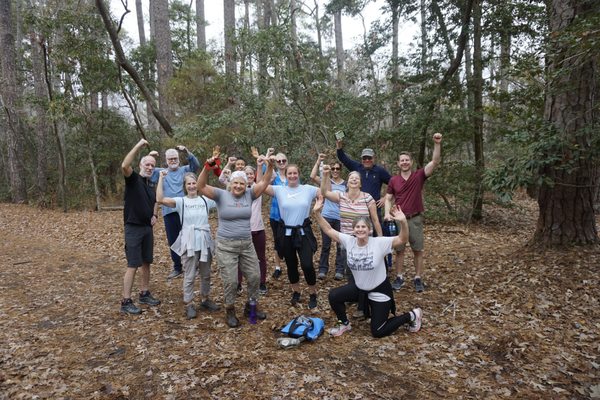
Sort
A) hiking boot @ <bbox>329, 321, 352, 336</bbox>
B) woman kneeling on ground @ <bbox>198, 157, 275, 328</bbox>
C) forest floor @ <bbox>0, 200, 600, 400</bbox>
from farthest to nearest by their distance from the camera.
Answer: woman kneeling on ground @ <bbox>198, 157, 275, 328</bbox>, hiking boot @ <bbox>329, 321, 352, 336</bbox>, forest floor @ <bbox>0, 200, 600, 400</bbox>

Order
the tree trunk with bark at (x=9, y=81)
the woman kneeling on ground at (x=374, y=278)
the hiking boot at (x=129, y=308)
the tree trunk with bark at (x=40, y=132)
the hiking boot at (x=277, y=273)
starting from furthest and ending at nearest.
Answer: the tree trunk with bark at (x=40, y=132), the tree trunk with bark at (x=9, y=81), the hiking boot at (x=277, y=273), the hiking boot at (x=129, y=308), the woman kneeling on ground at (x=374, y=278)

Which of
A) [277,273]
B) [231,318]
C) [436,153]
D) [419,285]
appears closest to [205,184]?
[231,318]

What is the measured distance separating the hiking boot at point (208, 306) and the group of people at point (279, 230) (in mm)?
13

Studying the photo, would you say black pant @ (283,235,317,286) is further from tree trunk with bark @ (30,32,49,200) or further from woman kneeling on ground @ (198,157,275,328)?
tree trunk with bark @ (30,32,49,200)

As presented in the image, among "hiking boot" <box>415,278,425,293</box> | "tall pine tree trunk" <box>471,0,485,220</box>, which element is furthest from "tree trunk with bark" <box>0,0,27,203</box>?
"hiking boot" <box>415,278,425,293</box>

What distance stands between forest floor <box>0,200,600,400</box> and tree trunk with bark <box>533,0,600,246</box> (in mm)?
387

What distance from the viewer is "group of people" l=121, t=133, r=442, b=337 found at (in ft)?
13.9

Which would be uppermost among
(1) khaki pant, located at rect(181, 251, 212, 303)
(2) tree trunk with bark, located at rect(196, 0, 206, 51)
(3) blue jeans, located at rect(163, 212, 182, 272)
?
(2) tree trunk with bark, located at rect(196, 0, 206, 51)

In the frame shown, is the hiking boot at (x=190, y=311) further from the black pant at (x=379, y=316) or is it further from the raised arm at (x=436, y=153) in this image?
the raised arm at (x=436, y=153)

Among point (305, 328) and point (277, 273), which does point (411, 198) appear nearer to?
point (305, 328)

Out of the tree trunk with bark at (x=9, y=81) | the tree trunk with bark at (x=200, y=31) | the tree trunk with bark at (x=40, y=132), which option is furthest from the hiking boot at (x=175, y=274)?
the tree trunk with bark at (x=200, y=31)

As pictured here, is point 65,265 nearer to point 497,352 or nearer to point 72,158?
point 497,352

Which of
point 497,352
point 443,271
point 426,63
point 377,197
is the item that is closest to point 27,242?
point 377,197

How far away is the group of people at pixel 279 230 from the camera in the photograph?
4234 mm
